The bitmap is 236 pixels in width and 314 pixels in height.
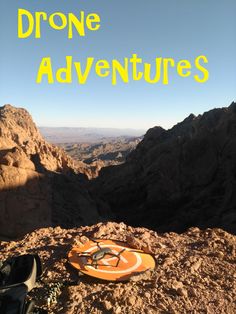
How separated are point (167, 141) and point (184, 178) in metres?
6.51

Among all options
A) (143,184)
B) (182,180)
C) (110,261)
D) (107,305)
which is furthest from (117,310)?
(143,184)

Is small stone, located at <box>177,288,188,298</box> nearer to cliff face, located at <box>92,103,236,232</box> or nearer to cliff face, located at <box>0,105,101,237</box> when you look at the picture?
cliff face, located at <box>0,105,101,237</box>

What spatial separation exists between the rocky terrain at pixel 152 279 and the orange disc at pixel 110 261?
11cm

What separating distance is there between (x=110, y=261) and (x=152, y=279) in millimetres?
715

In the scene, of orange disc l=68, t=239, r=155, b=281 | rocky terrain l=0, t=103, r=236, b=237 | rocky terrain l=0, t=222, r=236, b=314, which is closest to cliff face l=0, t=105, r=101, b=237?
rocky terrain l=0, t=103, r=236, b=237

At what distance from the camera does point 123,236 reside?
721cm

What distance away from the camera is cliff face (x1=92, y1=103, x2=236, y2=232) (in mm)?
29936

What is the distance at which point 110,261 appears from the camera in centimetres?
563

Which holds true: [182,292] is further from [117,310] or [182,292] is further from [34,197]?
[34,197]

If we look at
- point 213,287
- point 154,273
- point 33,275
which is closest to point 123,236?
point 154,273

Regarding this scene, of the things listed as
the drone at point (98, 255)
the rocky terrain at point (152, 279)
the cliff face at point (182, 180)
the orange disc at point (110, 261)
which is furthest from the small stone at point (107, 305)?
the cliff face at point (182, 180)

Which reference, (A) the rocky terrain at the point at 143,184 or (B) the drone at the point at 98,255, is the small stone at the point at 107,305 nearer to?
(B) the drone at the point at 98,255

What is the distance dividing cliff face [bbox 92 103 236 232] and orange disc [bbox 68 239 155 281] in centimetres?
2221

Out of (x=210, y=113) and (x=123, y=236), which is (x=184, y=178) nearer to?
(x=210, y=113)
